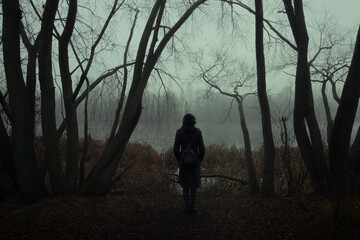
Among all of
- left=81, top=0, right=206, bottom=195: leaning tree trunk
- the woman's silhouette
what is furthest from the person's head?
left=81, top=0, right=206, bottom=195: leaning tree trunk

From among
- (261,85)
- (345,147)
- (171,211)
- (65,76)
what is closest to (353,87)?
(345,147)

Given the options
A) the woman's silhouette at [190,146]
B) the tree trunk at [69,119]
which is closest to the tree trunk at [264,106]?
the woman's silhouette at [190,146]

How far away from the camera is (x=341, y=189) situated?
161 inches

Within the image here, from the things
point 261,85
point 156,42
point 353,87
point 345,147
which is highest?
point 156,42

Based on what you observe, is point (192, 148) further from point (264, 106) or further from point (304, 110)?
point (304, 110)

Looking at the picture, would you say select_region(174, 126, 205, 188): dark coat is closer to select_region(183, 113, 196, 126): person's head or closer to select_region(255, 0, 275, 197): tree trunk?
select_region(183, 113, 196, 126): person's head

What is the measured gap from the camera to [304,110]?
4648 millimetres

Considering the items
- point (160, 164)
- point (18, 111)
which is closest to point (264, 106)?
point (18, 111)

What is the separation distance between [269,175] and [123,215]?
2.82 metres

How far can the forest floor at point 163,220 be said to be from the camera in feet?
10.8

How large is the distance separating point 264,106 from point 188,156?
1981 mm

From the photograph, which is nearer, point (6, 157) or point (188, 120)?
point (188, 120)

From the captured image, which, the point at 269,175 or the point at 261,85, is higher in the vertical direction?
the point at 261,85

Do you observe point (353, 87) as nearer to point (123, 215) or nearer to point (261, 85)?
point (261, 85)
